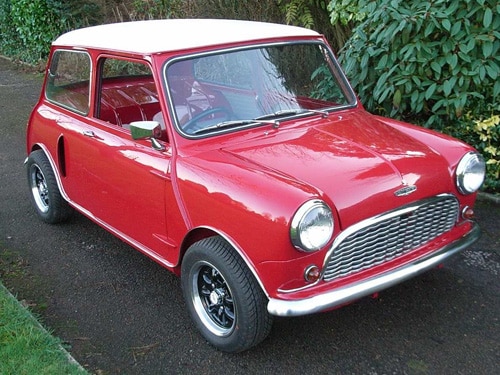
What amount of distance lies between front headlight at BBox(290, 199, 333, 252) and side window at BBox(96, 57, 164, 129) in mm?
1670

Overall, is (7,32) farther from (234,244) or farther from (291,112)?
(234,244)

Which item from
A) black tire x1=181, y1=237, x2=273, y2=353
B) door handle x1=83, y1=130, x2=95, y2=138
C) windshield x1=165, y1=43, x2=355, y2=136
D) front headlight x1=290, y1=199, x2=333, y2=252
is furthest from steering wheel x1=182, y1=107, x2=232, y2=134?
front headlight x1=290, y1=199, x2=333, y2=252

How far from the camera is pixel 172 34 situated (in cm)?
370

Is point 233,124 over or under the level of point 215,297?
over

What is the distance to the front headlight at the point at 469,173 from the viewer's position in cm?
320

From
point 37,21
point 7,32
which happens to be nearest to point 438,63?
point 37,21

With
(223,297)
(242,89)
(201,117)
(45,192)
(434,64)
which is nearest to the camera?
(223,297)

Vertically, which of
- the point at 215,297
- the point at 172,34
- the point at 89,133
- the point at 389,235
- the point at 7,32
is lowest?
the point at 215,297

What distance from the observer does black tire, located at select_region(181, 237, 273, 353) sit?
286 cm

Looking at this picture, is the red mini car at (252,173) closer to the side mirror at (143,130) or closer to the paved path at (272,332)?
the side mirror at (143,130)

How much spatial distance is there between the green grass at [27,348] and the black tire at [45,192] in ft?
4.32

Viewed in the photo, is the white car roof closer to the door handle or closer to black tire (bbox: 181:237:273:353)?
the door handle

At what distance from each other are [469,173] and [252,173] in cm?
127

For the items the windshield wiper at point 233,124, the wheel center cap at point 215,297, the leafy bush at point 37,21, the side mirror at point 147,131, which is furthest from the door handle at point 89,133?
the leafy bush at point 37,21
